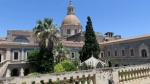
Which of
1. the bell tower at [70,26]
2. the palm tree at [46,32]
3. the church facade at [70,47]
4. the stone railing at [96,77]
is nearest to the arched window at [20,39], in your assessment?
the church facade at [70,47]

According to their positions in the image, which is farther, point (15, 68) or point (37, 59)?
point (15, 68)

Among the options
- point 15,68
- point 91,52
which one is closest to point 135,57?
point 91,52

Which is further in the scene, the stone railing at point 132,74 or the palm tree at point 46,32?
the palm tree at point 46,32

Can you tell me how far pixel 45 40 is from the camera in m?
22.5

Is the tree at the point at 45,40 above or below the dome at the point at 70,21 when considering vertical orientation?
below

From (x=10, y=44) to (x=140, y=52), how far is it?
86.1ft

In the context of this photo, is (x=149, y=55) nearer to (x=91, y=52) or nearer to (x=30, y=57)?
(x=91, y=52)

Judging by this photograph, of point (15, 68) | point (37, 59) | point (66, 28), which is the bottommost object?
point (15, 68)

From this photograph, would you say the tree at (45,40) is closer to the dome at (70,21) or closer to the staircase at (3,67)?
the staircase at (3,67)

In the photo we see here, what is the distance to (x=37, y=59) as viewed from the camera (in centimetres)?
2562

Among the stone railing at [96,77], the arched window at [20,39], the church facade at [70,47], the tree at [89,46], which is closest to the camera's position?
the stone railing at [96,77]

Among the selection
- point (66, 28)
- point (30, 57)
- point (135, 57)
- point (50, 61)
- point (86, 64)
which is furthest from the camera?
point (66, 28)

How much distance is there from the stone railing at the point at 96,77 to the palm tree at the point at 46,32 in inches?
680

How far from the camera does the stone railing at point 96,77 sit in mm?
3888
